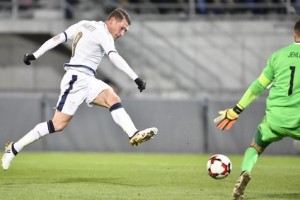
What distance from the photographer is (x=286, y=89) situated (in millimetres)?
9836

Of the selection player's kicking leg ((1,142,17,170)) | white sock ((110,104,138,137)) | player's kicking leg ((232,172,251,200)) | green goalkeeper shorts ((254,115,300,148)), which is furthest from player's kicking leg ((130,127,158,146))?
player's kicking leg ((232,172,251,200))

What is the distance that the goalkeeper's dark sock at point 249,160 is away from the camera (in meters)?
9.60

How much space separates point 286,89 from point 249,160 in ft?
3.05

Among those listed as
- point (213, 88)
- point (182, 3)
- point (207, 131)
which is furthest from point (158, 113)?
point (182, 3)

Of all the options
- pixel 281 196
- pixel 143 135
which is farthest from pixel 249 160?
pixel 143 135

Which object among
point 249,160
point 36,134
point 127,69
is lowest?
point 249,160

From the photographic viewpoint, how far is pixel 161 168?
49.5 feet

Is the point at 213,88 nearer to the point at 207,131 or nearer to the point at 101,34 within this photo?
the point at 207,131

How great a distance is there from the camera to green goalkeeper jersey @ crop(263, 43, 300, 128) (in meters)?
9.82

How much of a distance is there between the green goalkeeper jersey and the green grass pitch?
992mm

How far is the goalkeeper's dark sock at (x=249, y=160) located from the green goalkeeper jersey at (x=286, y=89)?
15.7 inches

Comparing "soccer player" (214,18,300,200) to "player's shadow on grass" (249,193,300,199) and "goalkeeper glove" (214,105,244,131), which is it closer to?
"goalkeeper glove" (214,105,244,131)

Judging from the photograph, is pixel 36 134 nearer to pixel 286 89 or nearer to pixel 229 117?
pixel 229 117

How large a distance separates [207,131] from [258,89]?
417 inches
